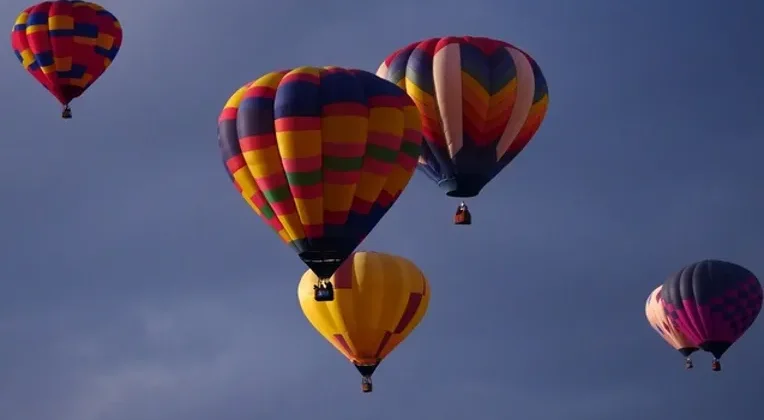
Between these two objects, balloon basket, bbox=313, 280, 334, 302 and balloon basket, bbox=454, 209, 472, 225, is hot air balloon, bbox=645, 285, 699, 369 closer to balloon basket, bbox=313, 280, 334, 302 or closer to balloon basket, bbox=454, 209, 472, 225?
balloon basket, bbox=454, 209, 472, 225

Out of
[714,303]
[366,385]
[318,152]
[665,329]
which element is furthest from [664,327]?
[318,152]

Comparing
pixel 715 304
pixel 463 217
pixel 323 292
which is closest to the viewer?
pixel 323 292

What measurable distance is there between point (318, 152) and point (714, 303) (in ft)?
64.3

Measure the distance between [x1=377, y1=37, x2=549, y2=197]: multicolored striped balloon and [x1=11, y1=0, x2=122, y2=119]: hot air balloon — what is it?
370 inches

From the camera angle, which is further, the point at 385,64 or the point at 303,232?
the point at 385,64

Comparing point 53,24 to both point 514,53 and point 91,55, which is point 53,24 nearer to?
point 91,55

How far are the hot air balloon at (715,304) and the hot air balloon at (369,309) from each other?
11065mm

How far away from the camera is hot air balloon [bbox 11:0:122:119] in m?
56.5

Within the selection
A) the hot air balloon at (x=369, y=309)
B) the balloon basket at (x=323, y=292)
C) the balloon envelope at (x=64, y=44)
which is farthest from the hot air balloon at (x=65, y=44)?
the balloon basket at (x=323, y=292)

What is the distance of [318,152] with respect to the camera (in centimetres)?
4509

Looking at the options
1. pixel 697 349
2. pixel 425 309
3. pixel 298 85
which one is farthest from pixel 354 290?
pixel 697 349

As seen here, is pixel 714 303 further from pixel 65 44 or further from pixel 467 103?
pixel 65 44

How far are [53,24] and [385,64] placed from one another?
9.89 meters

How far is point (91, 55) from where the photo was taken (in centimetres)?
5684
